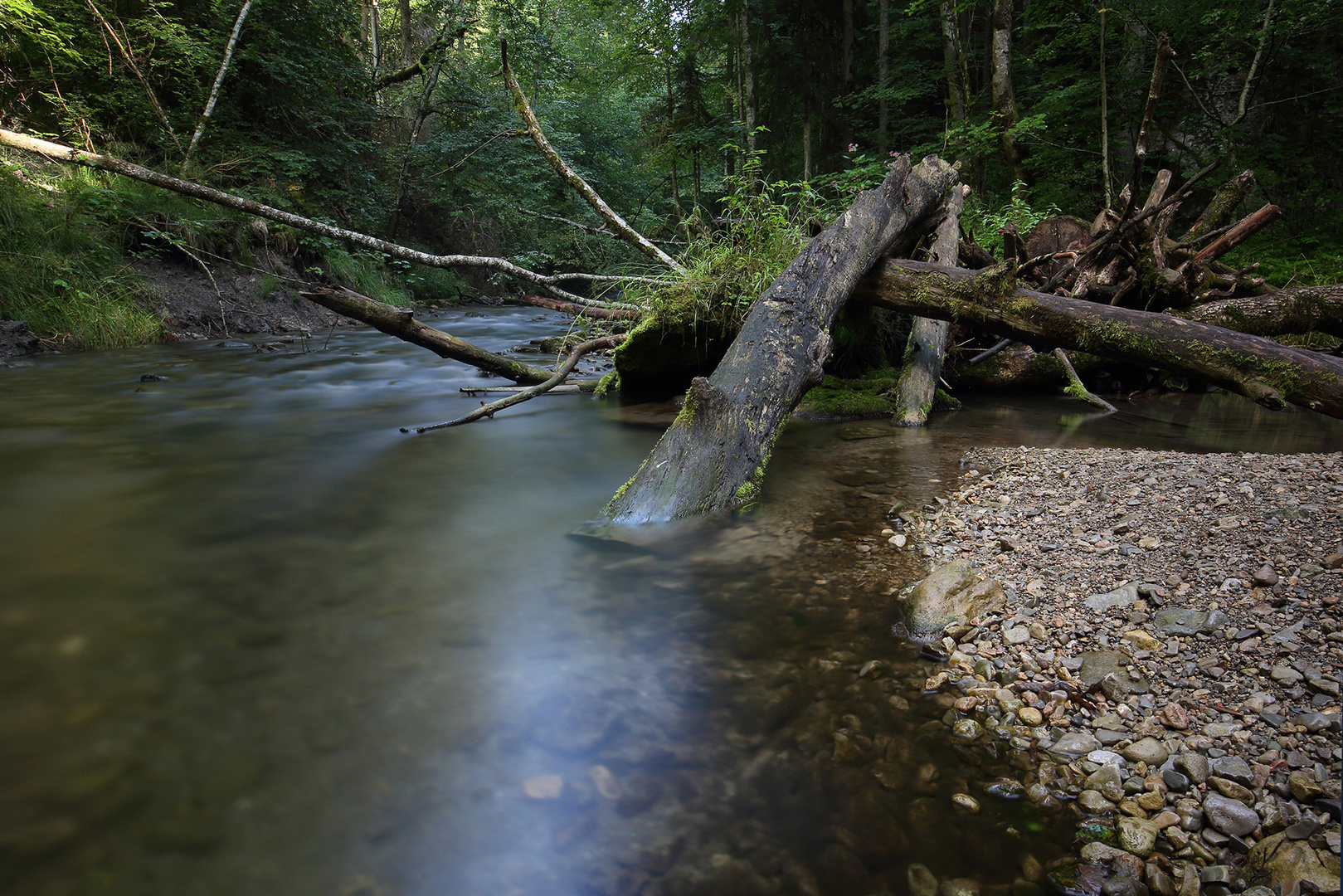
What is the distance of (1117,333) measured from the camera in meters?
3.65

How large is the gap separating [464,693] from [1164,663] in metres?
2.11

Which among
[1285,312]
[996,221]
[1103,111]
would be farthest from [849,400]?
[1103,111]

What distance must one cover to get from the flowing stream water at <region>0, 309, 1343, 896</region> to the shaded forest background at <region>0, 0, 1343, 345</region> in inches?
147

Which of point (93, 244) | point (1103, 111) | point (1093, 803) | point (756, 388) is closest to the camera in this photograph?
point (1093, 803)

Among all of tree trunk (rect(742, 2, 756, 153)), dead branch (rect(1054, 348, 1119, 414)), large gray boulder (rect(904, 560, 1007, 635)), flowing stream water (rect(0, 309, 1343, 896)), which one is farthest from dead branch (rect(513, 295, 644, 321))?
tree trunk (rect(742, 2, 756, 153))

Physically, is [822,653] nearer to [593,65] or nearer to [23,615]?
[23,615]

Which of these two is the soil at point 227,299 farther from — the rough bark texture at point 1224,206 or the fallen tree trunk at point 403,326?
the rough bark texture at point 1224,206

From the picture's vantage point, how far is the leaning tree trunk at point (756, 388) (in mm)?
3305

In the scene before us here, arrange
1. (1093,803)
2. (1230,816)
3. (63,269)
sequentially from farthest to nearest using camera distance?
(63,269) < (1093,803) < (1230,816)

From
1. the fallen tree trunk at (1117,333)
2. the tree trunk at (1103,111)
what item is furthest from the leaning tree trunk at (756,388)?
the tree trunk at (1103,111)

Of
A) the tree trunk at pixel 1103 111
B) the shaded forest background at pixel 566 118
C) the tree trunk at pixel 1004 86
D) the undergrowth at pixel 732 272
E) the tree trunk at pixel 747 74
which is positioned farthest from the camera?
the tree trunk at pixel 747 74

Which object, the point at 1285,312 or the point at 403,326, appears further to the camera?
the point at 403,326

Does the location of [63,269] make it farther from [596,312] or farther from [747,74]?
[747,74]

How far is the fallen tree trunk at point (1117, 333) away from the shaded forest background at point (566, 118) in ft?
6.23
